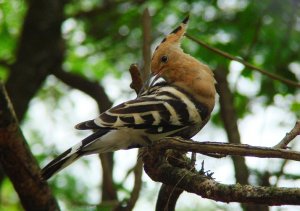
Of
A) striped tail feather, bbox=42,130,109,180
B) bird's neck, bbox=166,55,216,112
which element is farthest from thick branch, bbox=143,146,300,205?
bird's neck, bbox=166,55,216,112

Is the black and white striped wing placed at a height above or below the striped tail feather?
above

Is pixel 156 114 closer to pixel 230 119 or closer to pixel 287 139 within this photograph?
pixel 287 139

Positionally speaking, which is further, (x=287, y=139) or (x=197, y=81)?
(x=197, y=81)

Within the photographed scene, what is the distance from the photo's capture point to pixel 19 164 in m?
4.03

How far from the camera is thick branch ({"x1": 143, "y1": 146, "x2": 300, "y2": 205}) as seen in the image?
8.12ft

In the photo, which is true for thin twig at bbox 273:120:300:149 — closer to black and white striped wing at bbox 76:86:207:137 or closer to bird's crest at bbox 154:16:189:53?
black and white striped wing at bbox 76:86:207:137

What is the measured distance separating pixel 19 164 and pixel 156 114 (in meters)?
1.08

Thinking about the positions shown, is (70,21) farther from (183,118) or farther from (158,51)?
(183,118)

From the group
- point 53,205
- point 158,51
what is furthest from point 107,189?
point 158,51

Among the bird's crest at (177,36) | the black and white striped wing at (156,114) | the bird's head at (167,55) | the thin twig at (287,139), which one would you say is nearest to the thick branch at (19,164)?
the black and white striped wing at (156,114)

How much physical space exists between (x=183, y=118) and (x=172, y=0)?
301cm

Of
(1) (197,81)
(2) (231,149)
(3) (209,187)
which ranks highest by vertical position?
(1) (197,81)

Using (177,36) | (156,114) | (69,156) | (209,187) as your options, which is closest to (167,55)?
(177,36)

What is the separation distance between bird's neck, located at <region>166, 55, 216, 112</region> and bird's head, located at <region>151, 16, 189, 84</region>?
8 cm
